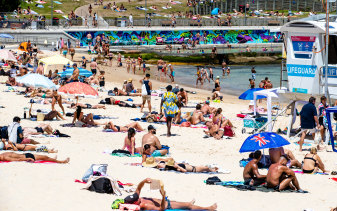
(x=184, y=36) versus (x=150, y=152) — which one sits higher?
(x=184, y=36)

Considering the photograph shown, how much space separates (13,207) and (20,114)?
37.9ft

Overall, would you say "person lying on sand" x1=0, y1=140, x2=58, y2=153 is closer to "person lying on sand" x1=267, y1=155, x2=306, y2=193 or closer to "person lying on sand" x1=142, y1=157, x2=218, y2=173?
"person lying on sand" x1=142, y1=157, x2=218, y2=173

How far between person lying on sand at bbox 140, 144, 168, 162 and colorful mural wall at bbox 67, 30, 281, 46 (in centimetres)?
3805

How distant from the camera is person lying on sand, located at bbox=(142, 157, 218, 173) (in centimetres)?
1277

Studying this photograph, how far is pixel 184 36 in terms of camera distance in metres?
59.4

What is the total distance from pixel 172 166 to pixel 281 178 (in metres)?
2.45

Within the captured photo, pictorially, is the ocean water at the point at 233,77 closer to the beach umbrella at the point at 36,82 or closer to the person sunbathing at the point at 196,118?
the person sunbathing at the point at 196,118

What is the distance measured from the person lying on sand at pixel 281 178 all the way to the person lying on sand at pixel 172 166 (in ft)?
6.35

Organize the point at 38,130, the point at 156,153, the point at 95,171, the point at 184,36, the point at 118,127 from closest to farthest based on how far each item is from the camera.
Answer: the point at 95,171
the point at 156,153
the point at 38,130
the point at 118,127
the point at 184,36

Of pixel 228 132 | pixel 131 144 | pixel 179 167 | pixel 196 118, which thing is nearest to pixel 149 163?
pixel 179 167

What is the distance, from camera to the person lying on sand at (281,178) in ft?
37.0

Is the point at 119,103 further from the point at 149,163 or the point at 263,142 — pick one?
the point at 263,142

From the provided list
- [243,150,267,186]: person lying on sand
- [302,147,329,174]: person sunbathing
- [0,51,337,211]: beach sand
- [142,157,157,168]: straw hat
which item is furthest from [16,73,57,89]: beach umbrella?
[243,150,267,186]: person lying on sand

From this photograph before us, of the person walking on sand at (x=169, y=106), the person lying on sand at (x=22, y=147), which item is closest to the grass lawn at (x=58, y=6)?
the person walking on sand at (x=169, y=106)
